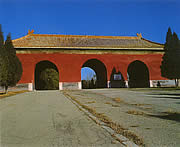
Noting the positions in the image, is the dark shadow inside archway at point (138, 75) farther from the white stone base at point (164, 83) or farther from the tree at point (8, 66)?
the tree at point (8, 66)

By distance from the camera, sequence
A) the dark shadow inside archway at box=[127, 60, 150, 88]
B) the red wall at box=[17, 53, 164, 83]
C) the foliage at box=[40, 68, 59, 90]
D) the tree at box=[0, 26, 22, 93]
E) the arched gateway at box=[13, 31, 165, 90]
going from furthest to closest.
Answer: the foliage at box=[40, 68, 59, 90], the dark shadow inside archway at box=[127, 60, 150, 88], the arched gateway at box=[13, 31, 165, 90], the red wall at box=[17, 53, 164, 83], the tree at box=[0, 26, 22, 93]

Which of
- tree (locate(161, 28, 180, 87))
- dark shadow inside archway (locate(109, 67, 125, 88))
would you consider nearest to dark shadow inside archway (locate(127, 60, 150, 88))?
tree (locate(161, 28, 180, 87))

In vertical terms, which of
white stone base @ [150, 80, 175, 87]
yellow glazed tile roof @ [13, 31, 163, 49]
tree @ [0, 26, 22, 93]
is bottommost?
white stone base @ [150, 80, 175, 87]

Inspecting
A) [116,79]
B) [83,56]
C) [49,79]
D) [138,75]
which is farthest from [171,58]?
[49,79]

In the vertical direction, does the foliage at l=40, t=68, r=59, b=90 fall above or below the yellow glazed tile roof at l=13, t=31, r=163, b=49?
below

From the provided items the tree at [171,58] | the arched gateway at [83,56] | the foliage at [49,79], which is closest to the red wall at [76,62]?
the arched gateway at [83,56]

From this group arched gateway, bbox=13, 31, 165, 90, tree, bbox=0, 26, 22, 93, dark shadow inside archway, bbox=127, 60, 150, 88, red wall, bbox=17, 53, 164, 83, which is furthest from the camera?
dark shadow inside archway, bbox=127, 60, 150, 88

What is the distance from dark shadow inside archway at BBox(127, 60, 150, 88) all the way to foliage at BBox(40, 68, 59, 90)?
52.5 ft

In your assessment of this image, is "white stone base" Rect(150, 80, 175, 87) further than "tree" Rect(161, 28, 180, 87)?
Yes

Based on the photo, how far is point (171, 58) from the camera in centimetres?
2205

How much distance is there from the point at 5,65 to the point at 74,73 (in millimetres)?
9561

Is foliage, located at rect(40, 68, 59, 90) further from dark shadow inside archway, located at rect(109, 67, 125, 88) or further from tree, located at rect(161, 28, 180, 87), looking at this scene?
tree, located at rect(161, 28, 180, 87)

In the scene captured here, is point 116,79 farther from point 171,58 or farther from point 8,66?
point 8,66

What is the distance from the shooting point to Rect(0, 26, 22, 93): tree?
1503cm
